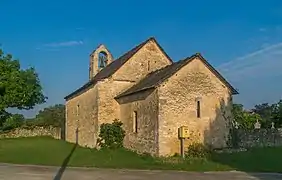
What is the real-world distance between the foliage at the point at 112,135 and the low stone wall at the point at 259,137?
10.1 m

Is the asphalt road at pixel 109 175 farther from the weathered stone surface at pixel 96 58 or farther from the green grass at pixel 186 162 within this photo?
the weathered stone surface at pixel 96 58

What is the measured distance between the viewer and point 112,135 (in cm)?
3422

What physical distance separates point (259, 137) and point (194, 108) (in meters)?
10.5

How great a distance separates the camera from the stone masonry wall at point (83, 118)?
36.7 metres

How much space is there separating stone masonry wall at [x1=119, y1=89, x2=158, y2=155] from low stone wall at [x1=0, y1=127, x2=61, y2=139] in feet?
84.7

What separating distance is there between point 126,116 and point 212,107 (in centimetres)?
780

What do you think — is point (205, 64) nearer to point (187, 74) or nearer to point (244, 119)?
point (187, 74)

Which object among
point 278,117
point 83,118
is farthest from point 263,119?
point 83,118

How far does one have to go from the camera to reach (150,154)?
28.3 meters

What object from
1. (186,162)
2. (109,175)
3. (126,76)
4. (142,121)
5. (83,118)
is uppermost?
(126,76)

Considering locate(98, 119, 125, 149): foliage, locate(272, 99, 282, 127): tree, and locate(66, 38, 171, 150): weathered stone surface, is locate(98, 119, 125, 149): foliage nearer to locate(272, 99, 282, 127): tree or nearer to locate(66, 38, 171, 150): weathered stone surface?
locate(66, 38, 171, 150): weathered stone surface

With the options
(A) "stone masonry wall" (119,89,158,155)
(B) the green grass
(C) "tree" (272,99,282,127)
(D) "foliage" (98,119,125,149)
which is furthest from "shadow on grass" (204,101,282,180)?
(C) "tree" (272,99,282,127)

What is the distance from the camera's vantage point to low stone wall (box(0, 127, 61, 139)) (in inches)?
2257

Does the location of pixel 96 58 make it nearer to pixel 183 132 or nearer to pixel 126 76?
pixel 126 76
